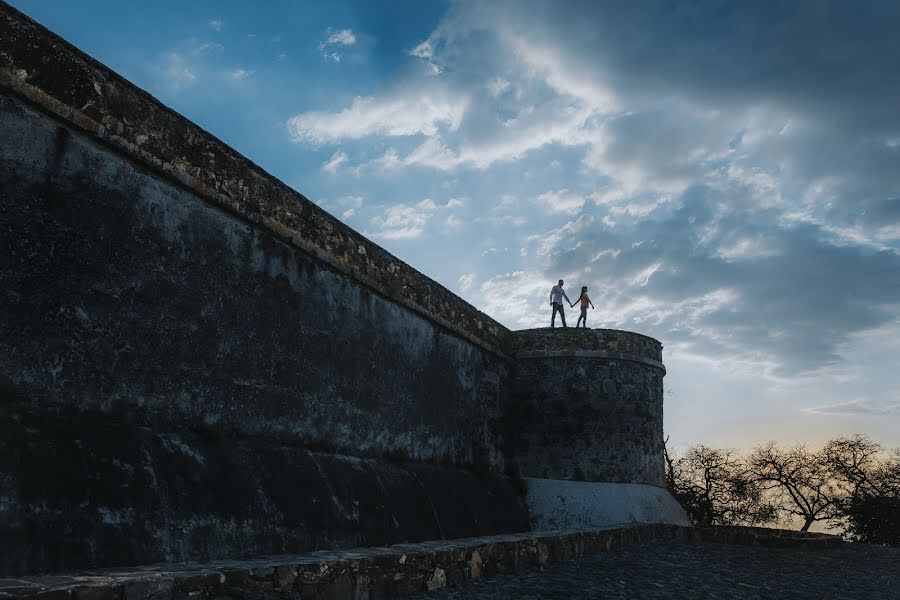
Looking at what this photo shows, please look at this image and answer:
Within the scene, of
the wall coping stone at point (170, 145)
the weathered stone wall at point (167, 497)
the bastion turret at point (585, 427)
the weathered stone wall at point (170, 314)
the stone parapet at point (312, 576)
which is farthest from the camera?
the bastion turret at point (585, 427)

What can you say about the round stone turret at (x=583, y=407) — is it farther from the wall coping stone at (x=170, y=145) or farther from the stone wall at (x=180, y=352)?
the wall coping stone at (x=170, y=145)

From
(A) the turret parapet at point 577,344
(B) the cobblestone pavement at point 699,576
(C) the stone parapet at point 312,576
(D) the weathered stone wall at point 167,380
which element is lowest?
(B) the cobblestone pavement at point 699,576

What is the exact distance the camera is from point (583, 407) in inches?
492

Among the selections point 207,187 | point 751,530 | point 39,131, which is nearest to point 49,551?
point 39,131

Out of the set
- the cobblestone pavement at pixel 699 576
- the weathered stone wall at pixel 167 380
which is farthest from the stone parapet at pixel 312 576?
the weathered stone wall at pixel 167 380

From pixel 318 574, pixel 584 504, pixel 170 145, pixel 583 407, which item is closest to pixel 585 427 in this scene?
pixel 583 407

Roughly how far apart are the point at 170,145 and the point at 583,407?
8468 millimetres

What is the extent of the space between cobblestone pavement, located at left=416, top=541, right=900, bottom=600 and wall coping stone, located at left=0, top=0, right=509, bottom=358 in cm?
379

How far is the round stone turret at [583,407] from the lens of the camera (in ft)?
40.4

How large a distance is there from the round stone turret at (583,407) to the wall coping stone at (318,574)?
4.82 metres

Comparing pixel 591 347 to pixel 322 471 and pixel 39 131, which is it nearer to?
pixel 322 471

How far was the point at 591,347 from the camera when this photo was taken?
1277cm

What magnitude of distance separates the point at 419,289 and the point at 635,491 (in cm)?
548

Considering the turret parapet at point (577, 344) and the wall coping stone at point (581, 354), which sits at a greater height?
the turret parapet at point (577, 344)
